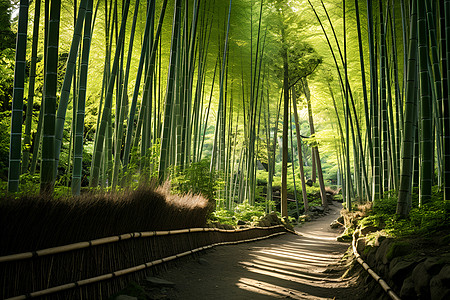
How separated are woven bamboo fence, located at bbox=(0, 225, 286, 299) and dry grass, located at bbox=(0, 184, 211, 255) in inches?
1.9

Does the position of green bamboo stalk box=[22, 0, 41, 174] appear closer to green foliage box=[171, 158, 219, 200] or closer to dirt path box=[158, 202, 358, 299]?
green foliage box=[171, 158, 219, 200]

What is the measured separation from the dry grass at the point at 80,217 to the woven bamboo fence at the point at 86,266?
0.05 metres

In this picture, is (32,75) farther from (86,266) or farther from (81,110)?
(86,266)

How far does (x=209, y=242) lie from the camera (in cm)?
396

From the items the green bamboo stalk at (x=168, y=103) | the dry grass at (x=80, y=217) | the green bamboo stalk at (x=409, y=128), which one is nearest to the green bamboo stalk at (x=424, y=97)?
the green bamboo stalk at (x=409, y=128)

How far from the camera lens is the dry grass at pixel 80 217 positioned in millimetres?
1544

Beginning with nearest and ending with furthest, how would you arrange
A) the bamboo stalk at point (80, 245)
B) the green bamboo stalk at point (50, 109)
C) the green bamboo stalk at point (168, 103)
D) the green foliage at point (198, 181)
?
the bamboo stalk at point (80, 245)
the green bamboo stalk at point (50, 109)
the green bamboo stalk at point (168, 103)
the green foliage at point (198, 181)

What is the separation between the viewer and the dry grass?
5.07 feet

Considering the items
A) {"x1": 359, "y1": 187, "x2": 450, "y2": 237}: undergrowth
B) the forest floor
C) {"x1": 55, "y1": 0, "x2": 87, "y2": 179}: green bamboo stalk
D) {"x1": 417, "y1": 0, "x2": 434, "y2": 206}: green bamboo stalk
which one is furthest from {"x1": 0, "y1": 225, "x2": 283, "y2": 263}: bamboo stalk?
{"x1": 417, "y1": 0, "x2": 434, "y2": 206}: green bamboo stalk

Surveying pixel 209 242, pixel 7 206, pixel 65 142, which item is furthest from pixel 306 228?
pixel 7 206

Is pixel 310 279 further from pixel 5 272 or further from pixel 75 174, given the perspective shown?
pixel 5 272

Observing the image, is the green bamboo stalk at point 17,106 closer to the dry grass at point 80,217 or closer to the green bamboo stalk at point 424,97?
the dry grass at point 80,217

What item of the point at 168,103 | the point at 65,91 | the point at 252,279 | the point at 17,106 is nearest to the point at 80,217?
the point at 17,106

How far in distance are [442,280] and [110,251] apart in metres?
1.69
